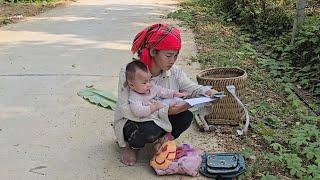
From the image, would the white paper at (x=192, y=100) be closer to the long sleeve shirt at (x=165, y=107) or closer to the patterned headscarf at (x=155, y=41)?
the long sleeve shirt at (x=165, y=107)

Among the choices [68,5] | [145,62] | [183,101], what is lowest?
[68,5]

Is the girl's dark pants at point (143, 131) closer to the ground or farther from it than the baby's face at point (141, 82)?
closer to the ground

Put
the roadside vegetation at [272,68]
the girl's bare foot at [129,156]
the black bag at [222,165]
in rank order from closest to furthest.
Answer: the black bag at [222,165], the girl's bare foot at [129,156], the roadside vegetation at [272,68]

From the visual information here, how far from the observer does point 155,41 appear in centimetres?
291

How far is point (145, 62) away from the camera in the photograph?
3.02 m

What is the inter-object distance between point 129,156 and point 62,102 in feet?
4.66

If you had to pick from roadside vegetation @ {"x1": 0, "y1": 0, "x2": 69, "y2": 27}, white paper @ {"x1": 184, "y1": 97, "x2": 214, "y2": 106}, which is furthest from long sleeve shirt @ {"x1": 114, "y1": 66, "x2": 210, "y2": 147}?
roadside vegetation @ {"x1": 0, "y1": 0, "x2": 69, "y2": 27}

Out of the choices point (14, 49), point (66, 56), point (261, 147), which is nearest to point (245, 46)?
point (66, 56)

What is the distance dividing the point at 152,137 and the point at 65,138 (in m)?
0.86

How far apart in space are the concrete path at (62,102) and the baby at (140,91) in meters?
0.40

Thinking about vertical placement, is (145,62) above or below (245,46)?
above

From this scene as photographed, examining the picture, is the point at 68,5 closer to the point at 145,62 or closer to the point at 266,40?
the point at 266,40

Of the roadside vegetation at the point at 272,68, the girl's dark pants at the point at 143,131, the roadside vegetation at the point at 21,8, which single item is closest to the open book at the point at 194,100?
the girl's dark pants at the point at 143,131

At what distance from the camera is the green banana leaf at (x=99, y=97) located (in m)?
4.22
